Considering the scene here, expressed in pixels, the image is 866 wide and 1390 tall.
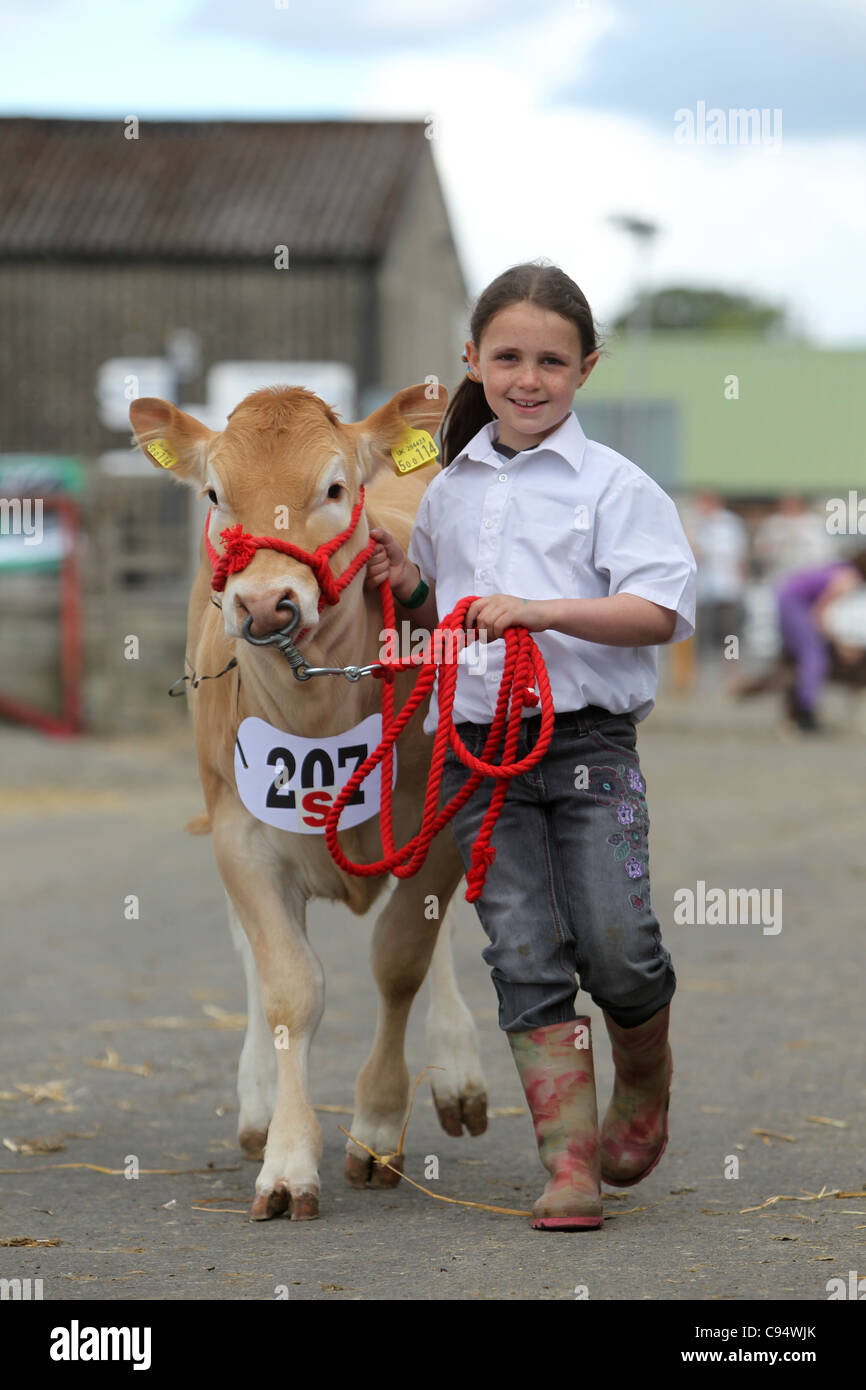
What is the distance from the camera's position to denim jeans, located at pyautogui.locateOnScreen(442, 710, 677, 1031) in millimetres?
4016

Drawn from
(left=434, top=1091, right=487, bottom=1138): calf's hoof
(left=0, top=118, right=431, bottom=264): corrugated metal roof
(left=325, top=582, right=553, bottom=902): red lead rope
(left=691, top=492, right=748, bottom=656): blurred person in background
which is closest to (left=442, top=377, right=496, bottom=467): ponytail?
(left=325, top=582, right=553, bottom=902): red lead rope

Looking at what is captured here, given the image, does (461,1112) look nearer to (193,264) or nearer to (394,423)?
(394,423)

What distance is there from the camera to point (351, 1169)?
456cm

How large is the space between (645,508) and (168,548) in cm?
1362

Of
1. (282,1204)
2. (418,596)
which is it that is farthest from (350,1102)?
(418,596)

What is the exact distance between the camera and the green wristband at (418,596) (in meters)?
4.42

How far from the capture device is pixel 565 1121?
400 cm

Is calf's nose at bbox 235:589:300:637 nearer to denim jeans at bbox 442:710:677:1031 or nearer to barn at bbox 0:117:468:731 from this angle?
denim jeans at bbox 442:710:677:1031

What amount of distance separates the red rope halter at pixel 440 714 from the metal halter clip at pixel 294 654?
0.07 meters

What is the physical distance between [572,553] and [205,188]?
31.0m

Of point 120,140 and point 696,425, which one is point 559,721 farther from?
point 696,425

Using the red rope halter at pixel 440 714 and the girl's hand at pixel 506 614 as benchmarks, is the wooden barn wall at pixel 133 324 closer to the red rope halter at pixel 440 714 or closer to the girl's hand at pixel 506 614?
the red rope halter at pixel 440 714

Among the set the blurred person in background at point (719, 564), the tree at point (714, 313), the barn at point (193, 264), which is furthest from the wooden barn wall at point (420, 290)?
the tree at point (714, 313)
